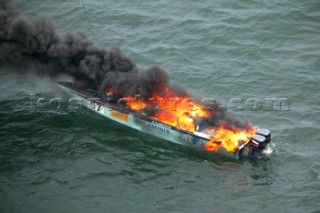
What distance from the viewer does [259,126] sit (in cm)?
3869

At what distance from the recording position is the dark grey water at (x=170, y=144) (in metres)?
30.7

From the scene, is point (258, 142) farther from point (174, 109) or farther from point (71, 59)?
point (71, 59)

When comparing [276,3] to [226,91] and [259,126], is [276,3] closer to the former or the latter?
[226,91]

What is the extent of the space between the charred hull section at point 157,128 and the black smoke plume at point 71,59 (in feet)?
4.29

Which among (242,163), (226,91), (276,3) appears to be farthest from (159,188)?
(276,3)

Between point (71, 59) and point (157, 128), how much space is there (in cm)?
1031

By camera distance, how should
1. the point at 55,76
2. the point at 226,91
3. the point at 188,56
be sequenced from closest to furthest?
the point at 55,76, the point at 226,91, the point at 188,56

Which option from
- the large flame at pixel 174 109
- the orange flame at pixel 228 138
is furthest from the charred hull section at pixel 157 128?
the large flame at pixel 174 109

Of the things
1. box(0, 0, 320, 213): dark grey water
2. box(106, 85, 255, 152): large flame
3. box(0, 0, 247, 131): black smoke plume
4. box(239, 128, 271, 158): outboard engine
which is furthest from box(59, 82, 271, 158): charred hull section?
box(0, 0, 247, 131): black smoke plume

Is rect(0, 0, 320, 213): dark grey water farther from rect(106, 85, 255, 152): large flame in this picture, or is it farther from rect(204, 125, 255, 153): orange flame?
rect(106, 85, 255, 152): large flame

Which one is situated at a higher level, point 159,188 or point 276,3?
point 276,3

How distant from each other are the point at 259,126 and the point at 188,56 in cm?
1355

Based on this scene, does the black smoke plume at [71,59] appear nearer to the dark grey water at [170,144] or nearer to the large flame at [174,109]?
the large flame at [174,109]

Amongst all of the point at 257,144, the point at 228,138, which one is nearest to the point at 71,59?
the point at 228,138
